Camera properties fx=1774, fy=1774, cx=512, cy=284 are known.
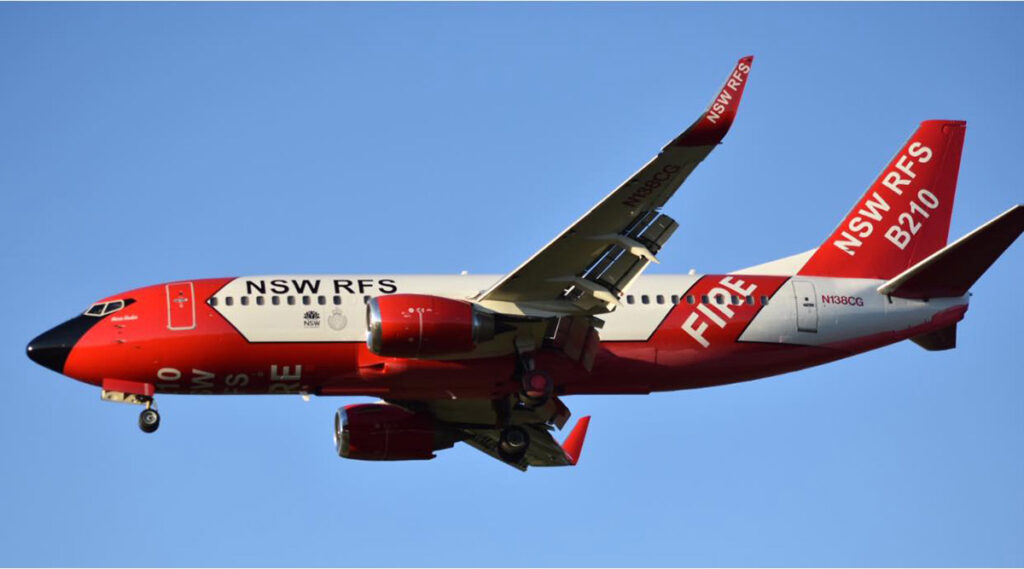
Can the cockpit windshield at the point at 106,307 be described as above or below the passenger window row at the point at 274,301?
above

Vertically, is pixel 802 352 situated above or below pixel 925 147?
below

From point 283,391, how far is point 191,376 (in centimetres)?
241

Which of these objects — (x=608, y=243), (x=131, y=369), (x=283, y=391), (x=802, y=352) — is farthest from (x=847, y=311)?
(x=131, y=369)

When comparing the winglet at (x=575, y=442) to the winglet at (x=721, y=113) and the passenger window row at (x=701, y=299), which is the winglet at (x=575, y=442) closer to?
the passenger window row at (x=701, y=299)

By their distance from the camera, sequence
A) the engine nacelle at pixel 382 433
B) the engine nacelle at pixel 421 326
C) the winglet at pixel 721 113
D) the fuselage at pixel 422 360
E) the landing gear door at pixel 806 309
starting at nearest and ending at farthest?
1. the winglet at pixel 721 113
2. the engine nacelle at pixel 421 326
3. the fuselage at pixel 422 360
4. the landing gear door at pixel 806 309
5. the engine nacelle at pixel 382 433

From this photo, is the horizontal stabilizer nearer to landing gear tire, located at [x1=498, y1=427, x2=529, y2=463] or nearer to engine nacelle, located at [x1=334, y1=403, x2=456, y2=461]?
landing gear tire, located at [x1=498, y1=427, x2=529, y2=463]

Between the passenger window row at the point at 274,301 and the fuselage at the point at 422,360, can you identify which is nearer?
the fuselage at the point at 422,360

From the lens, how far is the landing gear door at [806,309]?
46.8 meters

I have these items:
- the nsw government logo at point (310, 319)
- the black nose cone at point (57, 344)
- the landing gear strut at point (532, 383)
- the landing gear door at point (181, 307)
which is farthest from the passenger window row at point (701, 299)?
the black nose cone at point (57, 344)

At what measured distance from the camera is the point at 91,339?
4422 centimetres

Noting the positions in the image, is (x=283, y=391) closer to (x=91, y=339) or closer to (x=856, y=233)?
(x=91, y=339)

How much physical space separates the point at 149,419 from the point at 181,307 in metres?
2.95

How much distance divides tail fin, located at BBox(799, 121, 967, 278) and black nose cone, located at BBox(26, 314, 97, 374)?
19.3 m

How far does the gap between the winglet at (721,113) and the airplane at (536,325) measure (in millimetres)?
1479
